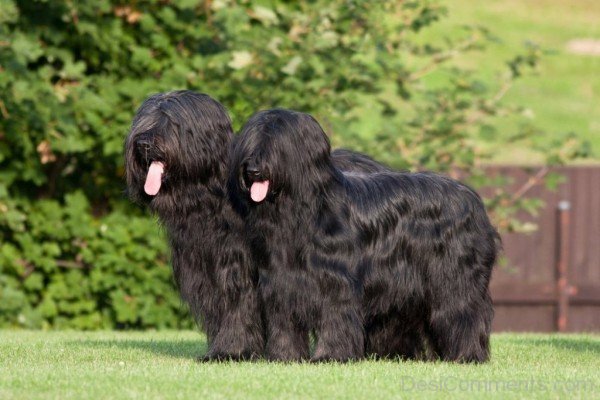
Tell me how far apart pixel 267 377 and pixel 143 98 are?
7.05m

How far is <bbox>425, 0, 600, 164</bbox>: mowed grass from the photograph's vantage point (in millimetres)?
26984

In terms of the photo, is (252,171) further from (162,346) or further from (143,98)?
(143,98)

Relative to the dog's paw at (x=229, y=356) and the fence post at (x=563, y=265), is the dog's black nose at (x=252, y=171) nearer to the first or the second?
the dog's paw at (x=229, y=356)

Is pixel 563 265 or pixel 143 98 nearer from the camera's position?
pixel 143 98

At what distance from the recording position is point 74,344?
9594 mm

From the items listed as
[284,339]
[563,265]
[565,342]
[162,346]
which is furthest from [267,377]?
[563,265]

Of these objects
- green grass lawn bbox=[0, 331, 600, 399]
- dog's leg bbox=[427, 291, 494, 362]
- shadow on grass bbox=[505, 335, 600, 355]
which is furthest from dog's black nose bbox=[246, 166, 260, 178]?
shadow on grass bbox=[505, 335, 600, 355]

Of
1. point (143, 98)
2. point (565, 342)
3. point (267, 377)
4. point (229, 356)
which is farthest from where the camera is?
point (143, 98)

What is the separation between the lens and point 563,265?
1619cm

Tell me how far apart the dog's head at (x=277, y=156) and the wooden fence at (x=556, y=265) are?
27.2 ft

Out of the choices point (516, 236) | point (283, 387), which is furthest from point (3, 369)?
point (516, 236)

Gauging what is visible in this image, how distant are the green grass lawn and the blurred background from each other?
4800 millimetres

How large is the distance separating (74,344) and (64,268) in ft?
16.8

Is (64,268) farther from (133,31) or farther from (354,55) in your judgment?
(354,55)
